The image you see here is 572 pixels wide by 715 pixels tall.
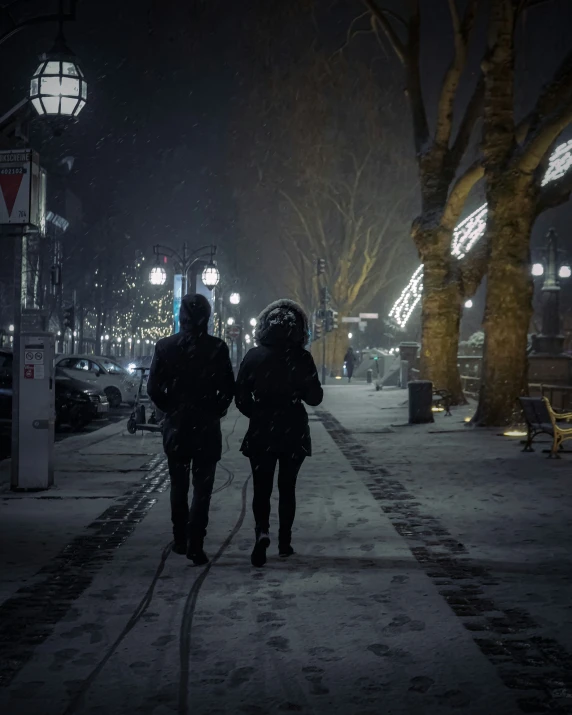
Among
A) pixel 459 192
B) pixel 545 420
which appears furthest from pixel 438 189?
pixel 545 420

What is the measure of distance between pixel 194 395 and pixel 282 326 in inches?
31.7

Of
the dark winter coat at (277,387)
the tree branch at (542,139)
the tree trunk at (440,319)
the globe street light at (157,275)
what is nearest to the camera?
the dark winter coat at (277,387)

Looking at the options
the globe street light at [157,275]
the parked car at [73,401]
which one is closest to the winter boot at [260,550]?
the parked car at [73,401]

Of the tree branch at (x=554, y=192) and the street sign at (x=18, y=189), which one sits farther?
the tree branch at (x=554, y=192)

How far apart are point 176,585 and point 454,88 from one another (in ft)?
65.4

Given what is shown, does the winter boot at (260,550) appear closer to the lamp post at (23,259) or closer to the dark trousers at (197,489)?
the dark trousers at (197,489)

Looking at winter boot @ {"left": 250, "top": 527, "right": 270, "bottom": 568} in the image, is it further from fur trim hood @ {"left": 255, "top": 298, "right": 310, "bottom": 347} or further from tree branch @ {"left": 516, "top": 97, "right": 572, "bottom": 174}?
tree branch @ {"left": 516, "top": 97, "right": 572, "bottom": 174}

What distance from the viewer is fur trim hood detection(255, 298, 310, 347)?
23.5 ft

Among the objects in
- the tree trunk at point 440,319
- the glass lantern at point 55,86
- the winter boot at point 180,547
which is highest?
the glass lantern at point 55,86

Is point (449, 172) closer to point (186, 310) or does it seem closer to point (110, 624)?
point (186, 310)

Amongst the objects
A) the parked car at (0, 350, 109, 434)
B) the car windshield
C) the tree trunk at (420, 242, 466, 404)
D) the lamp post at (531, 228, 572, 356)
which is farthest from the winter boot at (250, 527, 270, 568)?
the lamp post at (531, 228, 572, 356)

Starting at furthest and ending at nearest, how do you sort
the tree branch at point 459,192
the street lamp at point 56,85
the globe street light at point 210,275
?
the globe street light at point 210,275
the tree branch at point 459,192
the street lamp at point 56,85

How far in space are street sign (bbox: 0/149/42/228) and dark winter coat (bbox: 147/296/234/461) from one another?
444 cm

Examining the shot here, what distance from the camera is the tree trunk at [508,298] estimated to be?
19.2 m
